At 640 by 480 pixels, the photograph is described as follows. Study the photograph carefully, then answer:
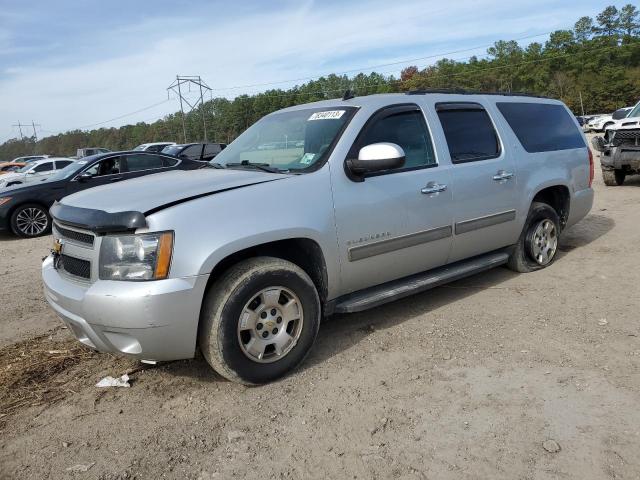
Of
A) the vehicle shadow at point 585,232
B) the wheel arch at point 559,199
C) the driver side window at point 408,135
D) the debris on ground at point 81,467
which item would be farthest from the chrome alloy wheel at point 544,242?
the debris on ground at point 81,467

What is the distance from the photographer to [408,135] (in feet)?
13.4

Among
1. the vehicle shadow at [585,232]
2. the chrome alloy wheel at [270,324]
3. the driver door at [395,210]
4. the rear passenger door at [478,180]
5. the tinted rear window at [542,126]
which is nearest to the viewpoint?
the chrome alloy wheel at [270,324]

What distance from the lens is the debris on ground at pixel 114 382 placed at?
11.0 ft

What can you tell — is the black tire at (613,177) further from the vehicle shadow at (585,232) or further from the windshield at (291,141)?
the windshield at (291,141)

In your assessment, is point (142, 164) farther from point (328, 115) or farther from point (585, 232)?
point (585, 232)

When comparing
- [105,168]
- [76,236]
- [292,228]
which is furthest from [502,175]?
[105,168]

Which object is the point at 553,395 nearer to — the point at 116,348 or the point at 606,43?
the point at 116,348

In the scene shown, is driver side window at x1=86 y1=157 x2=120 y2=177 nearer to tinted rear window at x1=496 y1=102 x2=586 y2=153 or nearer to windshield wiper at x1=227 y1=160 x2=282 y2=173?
windshield wiper at x1=227 y1=160 x2=282 y2=173

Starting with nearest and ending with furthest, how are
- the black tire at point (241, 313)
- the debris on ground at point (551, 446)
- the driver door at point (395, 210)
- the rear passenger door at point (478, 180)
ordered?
the debris on ground at point (551, 446) → the black tire at point (241, 313) → the driver door at point (395, 210) → the rear passenger door at point (478, 180)

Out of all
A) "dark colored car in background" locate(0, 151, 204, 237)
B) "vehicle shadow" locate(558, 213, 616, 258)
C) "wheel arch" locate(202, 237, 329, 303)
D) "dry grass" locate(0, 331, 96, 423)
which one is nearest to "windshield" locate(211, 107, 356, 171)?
"wheel arch" locate(202, 237, 329, 303)

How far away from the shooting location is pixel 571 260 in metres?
5.75

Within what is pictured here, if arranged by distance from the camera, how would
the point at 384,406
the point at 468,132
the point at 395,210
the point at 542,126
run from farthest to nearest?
the point at 542,126 → the point at 468,132 → the point at 395,210 → the point at 384,406

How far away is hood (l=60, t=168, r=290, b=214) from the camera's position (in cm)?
297

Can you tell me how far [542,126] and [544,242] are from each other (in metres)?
1.21
